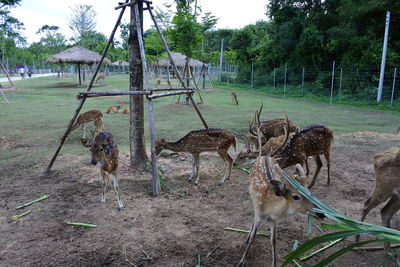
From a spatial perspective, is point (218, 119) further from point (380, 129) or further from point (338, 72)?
point (338, 72)

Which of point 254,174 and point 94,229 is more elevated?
point 254,174

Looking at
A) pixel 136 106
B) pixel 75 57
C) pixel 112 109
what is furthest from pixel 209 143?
pixel 75 57

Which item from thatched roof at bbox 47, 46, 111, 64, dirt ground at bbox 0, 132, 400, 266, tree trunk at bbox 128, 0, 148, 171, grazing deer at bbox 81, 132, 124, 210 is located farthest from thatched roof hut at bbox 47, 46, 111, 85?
grazing deer at bbox 81, 132, 124, 210

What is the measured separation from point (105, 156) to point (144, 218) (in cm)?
106

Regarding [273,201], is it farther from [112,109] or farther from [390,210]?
[112,109]

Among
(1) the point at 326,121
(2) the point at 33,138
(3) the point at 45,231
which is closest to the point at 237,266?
(3) the point at 45,231

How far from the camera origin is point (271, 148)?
5461mm

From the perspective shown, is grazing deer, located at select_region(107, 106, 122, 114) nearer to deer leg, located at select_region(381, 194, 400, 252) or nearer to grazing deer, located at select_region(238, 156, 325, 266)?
grazing deer, located at select_region(238, 156, 325, 266)

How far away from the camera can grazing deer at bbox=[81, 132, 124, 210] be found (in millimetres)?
4344

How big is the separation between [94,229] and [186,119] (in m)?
7.95

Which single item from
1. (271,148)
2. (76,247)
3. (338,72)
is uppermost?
(338,72)

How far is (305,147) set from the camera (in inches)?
205

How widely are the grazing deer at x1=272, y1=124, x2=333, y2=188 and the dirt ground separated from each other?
0.61 meters

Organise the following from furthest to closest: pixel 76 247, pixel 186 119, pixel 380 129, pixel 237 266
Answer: pixel 186 119
pixel 380 129
pixel 76 247
pixel 237 266
